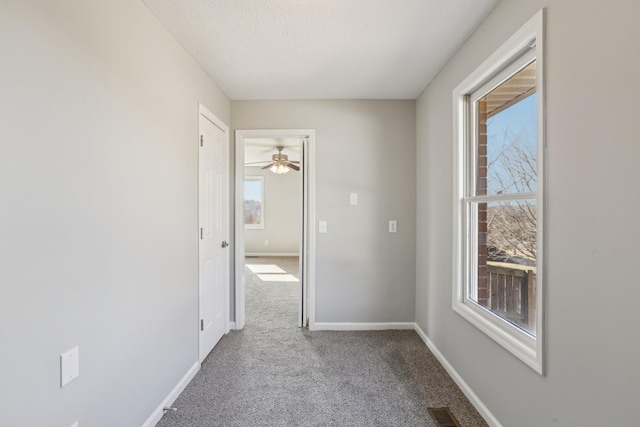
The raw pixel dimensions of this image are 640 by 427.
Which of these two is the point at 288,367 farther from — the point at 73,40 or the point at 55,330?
the point at 73,40

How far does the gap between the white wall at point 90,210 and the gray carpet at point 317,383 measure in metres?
0.38

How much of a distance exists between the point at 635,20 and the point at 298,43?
66.8 inches

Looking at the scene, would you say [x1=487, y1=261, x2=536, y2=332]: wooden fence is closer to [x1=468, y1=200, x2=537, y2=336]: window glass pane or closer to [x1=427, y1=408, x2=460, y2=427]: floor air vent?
[x1=468, y1=200, x2=537, y2=336]: window glass pane

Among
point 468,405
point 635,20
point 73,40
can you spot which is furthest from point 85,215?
Result: point 468,405

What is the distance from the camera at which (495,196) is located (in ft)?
5.93

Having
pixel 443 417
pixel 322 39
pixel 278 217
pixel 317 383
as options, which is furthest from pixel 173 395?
pixel 278 217

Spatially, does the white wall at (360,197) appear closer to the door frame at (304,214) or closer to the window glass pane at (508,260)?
the door frame at (304,214)

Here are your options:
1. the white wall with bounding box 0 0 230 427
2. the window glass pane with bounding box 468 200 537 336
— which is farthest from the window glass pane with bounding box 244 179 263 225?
the window glass pane with bounding box 468 200 537 336

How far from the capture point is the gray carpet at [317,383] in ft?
6.13

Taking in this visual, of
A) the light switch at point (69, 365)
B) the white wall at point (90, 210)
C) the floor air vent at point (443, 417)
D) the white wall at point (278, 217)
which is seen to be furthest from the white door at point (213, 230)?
the white wall at point (278, 217)

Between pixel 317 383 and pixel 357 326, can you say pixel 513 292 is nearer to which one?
pixel 317 383

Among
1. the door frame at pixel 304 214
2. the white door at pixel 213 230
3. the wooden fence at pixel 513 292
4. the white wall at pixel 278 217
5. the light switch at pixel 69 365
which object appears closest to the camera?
the light switch at pixel 69 365

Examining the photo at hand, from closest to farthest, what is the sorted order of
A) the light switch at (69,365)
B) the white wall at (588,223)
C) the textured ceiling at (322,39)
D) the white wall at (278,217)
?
the white wall at (588,223) → the light switch at (69,365) → the textured ceiling at (322,39) → the white wall at (278,217)

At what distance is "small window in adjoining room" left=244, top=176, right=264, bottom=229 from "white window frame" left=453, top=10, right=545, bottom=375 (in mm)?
6261
